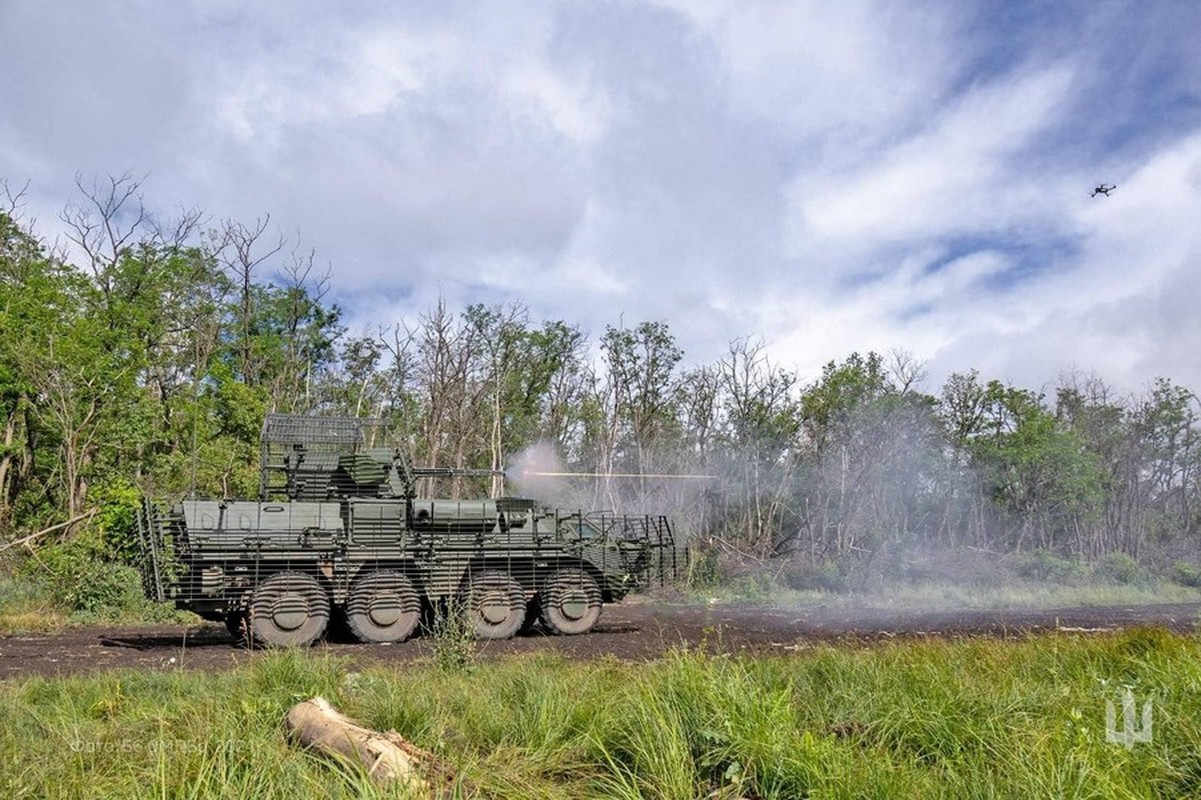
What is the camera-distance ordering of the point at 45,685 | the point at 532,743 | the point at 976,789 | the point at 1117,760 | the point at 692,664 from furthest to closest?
the point at 45,685, the point at 692,664, the point at 532,743, the point at 1117,760, the point at 976,789

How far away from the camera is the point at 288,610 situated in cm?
1308

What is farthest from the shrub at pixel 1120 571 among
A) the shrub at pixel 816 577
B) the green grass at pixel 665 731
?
the green grass at pixel 665 731

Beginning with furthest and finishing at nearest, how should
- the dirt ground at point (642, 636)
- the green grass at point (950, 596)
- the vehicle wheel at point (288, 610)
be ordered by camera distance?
the green grass at point (950, 596) < the vehicle wheel at point (288, 610) < the dirt ground at point (642, 636)

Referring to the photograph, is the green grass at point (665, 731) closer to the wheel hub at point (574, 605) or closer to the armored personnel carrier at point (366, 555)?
the armored personnel carrier at point (366, 555)

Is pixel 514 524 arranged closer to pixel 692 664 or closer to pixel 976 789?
pixel 692 664

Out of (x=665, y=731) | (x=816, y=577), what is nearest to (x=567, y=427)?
(x=816, y=577)

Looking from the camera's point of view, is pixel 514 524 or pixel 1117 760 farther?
pixel 514 524

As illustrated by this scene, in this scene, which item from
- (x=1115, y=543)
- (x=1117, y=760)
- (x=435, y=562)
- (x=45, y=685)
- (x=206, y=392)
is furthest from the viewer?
(x=1115, y=543)

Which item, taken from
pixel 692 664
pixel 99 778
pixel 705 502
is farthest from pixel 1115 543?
pixel 99 778

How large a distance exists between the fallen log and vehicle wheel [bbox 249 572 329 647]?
25.1ft

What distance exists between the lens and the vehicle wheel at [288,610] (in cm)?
1291

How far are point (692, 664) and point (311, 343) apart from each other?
109 ft

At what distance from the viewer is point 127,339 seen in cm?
2433

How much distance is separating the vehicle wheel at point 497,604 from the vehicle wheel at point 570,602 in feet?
1.62
